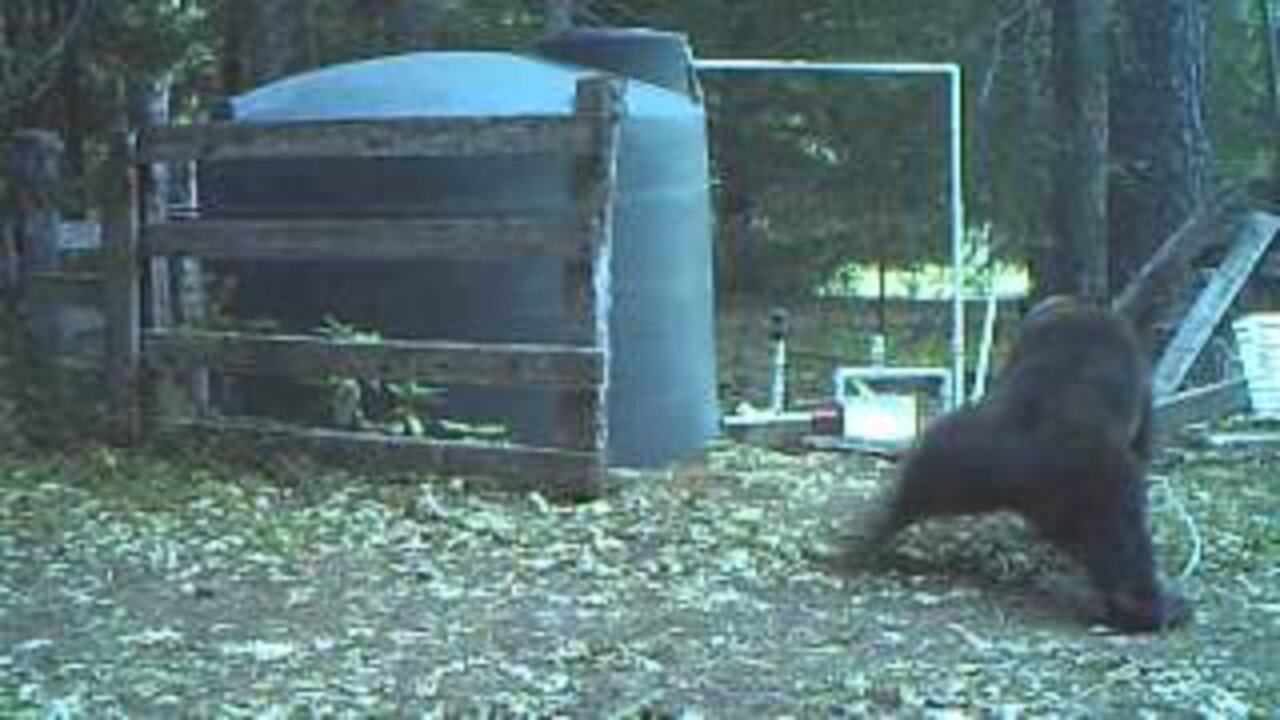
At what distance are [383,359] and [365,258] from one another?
0.49m

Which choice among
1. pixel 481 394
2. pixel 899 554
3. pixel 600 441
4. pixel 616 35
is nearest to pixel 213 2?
pixel 616 35

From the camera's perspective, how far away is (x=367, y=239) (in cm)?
962

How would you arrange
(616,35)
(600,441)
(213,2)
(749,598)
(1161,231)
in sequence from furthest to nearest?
1. (213,2)
2. (1161,231)
3. (616,35)
4. (600,441)
5. (749,598)

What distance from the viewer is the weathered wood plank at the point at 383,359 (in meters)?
9.05

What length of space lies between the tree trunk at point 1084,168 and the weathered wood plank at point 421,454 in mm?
4635

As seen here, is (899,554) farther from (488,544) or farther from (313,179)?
(313,179)

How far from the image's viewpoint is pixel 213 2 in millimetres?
15039

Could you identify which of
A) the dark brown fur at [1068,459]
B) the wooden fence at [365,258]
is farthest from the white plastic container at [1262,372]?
the wooden fence at [365,258]

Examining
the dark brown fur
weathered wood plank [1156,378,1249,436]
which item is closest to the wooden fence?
the dark brown fur

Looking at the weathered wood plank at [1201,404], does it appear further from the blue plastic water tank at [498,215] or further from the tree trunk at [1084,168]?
the blue plastic water tank at [498,215]

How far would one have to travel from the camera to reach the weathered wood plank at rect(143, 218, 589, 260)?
29.8ft

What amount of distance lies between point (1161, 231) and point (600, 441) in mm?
5499

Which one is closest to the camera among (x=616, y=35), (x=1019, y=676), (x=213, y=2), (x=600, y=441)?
(x=1019, y=676)

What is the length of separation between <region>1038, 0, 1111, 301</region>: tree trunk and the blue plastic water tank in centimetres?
326
